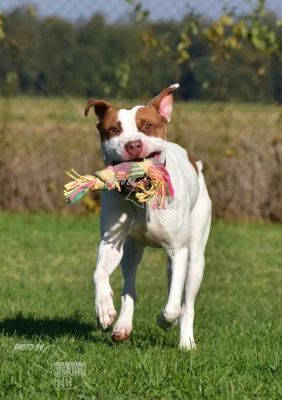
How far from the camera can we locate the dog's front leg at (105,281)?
5.02 meters

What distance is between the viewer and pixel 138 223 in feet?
17.5

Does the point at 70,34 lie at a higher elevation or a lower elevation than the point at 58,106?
higher

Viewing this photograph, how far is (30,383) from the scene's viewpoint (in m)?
4.30

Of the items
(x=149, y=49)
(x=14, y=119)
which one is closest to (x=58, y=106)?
(x=14, y=119)

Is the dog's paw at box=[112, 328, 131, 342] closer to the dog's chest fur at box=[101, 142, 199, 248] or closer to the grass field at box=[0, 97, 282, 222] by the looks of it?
the dog's chest fur at box=[101, 142, 199, 248]

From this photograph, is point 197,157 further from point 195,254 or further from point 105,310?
point 105,310

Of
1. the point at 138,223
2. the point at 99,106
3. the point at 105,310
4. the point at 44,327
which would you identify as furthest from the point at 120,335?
the point at 99,106

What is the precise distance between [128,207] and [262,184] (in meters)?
8.97

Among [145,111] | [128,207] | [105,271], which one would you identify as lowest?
[105,271]

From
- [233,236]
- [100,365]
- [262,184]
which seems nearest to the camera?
[100,365]

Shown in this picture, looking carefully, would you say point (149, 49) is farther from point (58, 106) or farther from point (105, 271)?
point (105, 271)

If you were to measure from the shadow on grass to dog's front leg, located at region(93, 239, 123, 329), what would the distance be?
2.47ft

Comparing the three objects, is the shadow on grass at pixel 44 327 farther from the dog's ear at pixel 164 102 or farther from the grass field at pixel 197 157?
the grass field at pixel 197 157

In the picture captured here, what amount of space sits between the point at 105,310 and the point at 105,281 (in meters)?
0.21
